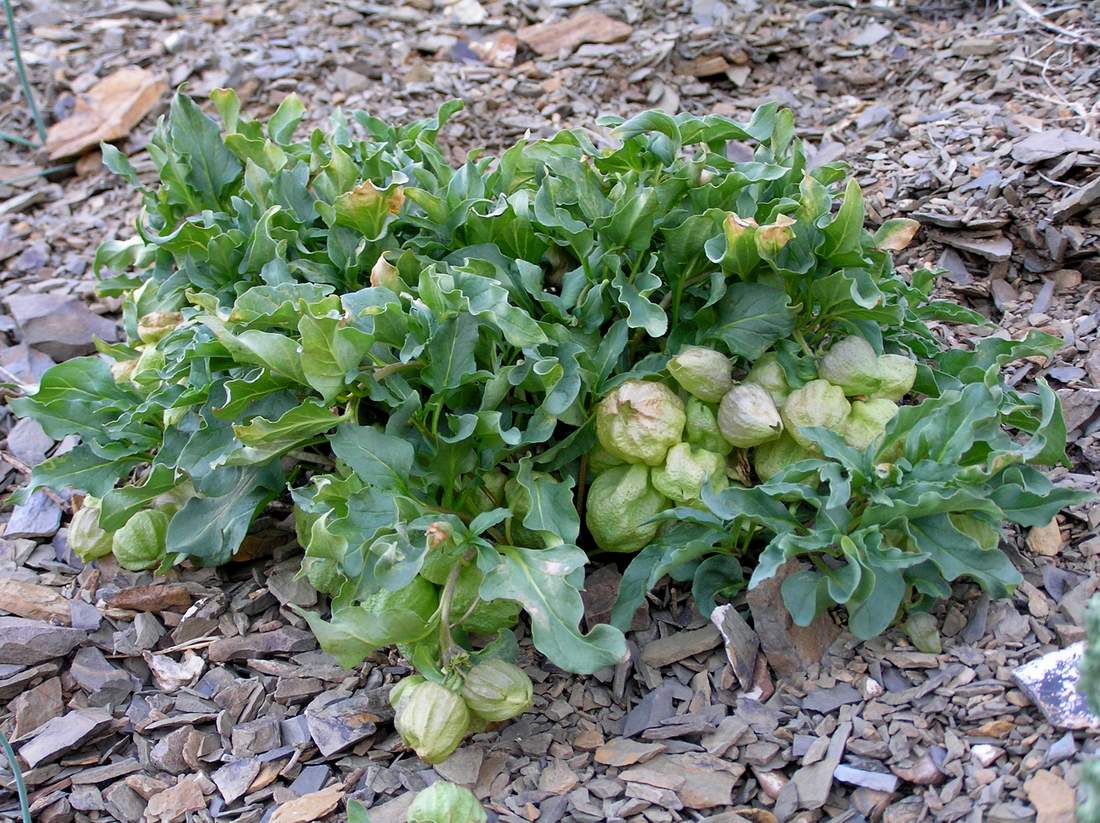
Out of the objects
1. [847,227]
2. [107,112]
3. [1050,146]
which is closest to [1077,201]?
[1050,146]

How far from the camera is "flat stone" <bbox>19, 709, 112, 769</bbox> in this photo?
2539 millimetres

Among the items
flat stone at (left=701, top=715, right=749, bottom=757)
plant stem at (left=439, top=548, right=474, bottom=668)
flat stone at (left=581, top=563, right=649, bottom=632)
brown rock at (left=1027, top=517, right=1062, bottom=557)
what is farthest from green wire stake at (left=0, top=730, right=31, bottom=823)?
brown rock at (left=1027, top=517, right=1062, bottom=557)

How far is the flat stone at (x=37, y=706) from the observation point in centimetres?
264

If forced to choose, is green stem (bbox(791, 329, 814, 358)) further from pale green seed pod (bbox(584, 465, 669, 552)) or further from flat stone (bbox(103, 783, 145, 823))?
flat stone (bbox(103, 783, 145, 823))

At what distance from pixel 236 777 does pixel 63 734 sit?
463mm

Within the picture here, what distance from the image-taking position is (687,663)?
259 cm

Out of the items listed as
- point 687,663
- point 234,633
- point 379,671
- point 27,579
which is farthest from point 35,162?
point 687,663

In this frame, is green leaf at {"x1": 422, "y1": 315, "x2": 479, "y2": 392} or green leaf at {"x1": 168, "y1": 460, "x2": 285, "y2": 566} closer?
green leaf at {"x1": 422, "y1": 315, "x2": 479, "y2": 392}

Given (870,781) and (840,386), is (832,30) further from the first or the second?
(870,781)

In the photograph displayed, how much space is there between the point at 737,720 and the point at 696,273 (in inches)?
44.6

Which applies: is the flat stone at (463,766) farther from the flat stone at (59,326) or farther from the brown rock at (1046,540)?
the flat stone at (59,326)

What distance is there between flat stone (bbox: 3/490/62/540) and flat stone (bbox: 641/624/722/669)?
1.89 meters

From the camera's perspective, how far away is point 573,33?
4906 millimetres

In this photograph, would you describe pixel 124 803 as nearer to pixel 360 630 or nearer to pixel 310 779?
pixel 310 779
